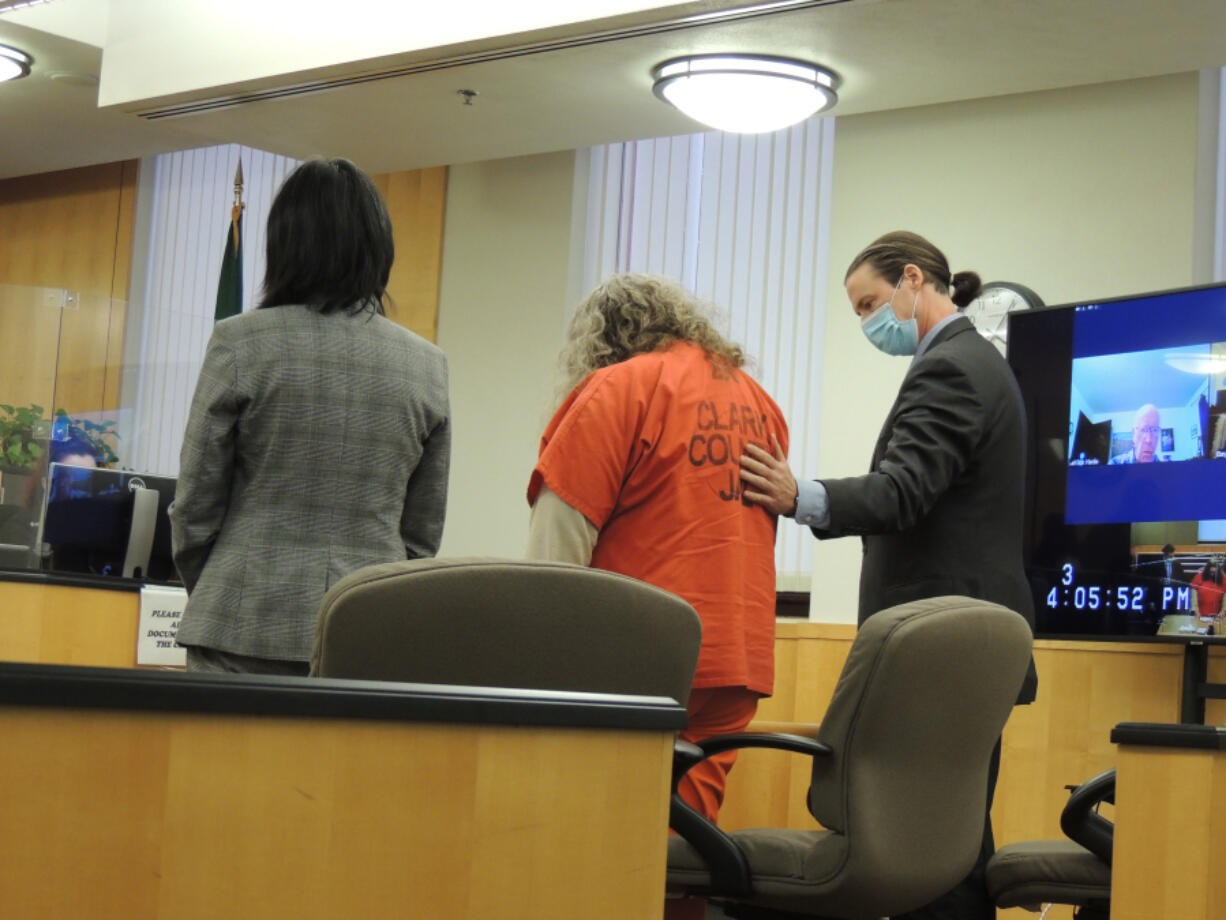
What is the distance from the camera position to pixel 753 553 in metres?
2.68

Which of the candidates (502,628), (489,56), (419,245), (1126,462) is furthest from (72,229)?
(502,628)

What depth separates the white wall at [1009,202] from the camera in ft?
15.8

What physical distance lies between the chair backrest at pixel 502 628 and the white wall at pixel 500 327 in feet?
13.9

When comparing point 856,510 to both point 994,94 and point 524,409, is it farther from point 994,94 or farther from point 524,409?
point 524,409

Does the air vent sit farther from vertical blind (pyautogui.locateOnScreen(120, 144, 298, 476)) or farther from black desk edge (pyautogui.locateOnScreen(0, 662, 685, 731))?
black desk edge (pyautogui.locateOnScreen(0, 662, 685, 731))

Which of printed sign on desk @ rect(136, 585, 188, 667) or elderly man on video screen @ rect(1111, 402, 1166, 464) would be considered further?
printed sign on desk @ rect(136, 585, 188, 667)

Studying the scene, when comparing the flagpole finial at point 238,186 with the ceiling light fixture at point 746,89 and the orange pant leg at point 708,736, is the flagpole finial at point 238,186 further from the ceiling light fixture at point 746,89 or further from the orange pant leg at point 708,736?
the orange pant leg at point 708,736

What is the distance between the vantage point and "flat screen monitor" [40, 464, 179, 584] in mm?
4473

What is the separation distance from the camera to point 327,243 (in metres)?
2.50

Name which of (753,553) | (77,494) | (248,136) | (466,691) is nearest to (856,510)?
(753,553)

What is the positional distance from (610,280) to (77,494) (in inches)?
93.3

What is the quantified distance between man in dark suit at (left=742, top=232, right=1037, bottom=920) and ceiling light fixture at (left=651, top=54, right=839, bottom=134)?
2.03m

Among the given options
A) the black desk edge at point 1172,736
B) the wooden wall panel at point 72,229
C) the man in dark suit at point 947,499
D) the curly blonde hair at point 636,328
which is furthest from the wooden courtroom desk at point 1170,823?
the wooden wall panel at point 72,229

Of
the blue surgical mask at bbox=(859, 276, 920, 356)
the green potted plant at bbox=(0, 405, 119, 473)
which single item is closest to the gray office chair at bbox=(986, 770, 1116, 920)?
the blue surgical mask at bbox=(859, 276, 920, 356)
